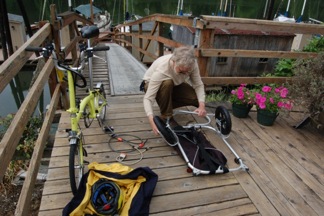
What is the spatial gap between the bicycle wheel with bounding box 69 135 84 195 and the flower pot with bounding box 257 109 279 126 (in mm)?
2185

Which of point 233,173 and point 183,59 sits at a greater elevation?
point 183,59

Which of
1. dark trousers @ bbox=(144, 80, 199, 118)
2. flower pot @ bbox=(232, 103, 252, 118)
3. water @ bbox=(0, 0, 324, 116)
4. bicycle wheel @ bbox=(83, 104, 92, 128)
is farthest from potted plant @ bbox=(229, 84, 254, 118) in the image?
water @ bbox=(0, 0, 324, 116)

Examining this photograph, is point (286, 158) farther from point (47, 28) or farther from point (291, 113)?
A: point (47, 28)

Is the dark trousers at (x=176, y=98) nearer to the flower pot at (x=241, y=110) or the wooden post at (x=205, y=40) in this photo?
the wooden post at (x=205, y=40)

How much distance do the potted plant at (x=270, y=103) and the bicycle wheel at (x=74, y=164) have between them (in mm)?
2109

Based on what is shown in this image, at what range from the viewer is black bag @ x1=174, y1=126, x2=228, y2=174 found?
221 centimetres

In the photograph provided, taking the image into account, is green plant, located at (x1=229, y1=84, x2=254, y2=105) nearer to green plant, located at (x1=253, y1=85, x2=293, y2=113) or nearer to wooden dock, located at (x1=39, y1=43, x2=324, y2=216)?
green plant, located at (x1=253, y1=85, x2=293, y2=113)

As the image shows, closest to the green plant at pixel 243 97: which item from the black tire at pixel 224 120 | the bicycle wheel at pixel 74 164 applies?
the black tire at pixel 224 120

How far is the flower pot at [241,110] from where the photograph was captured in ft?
10.4

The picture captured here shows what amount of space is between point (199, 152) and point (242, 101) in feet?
3.83

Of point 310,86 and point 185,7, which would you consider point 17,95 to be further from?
point 185,7

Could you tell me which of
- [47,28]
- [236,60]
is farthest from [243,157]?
[236,60]

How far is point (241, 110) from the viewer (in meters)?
3.20

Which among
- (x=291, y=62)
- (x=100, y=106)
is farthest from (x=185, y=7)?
(x=100, y=106)
